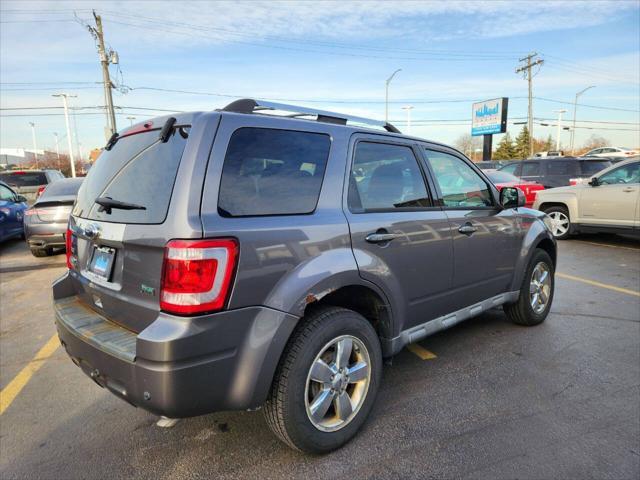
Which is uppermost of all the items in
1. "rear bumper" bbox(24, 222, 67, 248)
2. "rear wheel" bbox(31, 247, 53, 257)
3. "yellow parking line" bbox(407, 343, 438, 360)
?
"rear bumper" bbox(24, 222, 67, 248)

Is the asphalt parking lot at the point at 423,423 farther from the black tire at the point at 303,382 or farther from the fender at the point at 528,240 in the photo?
the fender at the point at 528,240

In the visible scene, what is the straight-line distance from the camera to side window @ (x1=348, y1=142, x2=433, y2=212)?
2729 mm

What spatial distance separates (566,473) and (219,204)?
226 centimetres

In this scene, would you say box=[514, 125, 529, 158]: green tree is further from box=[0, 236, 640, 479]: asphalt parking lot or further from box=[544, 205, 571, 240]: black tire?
box=[0, 236, 640, 479]: asphalt parking lot

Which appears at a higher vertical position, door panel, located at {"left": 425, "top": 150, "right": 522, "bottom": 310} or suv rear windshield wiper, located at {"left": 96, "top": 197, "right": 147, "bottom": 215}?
suv rear windshield wiper, located at {"left": 96, "top": 197, "right": 147, "bottom": 215}

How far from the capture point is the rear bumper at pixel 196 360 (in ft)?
6.28

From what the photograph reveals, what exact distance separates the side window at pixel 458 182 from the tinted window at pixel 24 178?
1365 centimetres

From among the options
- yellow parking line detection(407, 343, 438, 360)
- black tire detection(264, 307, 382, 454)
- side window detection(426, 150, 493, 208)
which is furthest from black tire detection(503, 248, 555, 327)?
black tire detection(264, 307, 382, 454)

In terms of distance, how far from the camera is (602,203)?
8.88 metres

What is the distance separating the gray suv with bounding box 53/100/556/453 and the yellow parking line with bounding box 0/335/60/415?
1.00 meters

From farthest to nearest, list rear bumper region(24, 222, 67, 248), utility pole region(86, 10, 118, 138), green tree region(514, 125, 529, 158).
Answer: green tree region(514, 125, 529, 158) < utility pole region(86, 10, 118, 138) < rear bumper region(24, 222, 67, 248)

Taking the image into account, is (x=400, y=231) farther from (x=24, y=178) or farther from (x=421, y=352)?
(x=24, y=178)

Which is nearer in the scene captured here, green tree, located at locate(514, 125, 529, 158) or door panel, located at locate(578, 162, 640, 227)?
door panel, located at locate(578, 162, 640, 227)

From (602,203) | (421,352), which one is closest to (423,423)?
(421,352)
